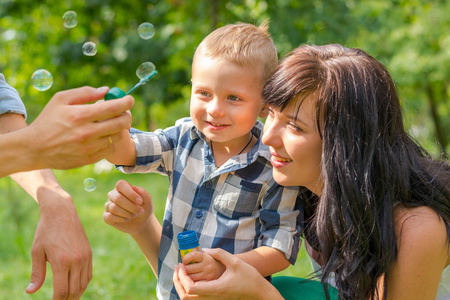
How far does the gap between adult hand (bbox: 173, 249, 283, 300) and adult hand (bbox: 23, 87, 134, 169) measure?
0.55 metres

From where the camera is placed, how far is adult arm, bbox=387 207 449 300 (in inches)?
69.4

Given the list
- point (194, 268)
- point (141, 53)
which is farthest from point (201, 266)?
point (141, 53)

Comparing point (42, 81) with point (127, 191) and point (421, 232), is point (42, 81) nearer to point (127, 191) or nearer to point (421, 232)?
point (127, 191)

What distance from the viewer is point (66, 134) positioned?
1447 mm

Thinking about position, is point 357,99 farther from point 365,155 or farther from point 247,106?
point 247,106

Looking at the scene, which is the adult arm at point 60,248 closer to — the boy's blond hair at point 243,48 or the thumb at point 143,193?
the thumb at point 143,193

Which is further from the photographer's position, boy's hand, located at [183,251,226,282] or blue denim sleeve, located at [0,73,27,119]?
blue denim sleeve, located at [0,73,27,119]

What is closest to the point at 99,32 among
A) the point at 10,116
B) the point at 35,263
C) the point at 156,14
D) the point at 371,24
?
the point at 156,14

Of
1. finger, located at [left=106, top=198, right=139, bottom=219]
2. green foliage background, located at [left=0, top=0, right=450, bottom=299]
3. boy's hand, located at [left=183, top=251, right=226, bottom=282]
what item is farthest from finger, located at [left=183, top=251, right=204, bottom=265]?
green foliage background, located at [left=0, top=0, right=450, bottom=299]

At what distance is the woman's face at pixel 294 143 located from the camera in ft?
6.09

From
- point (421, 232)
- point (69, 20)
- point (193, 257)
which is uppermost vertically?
point (69, 20)

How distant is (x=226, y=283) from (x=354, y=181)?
0.59 meters

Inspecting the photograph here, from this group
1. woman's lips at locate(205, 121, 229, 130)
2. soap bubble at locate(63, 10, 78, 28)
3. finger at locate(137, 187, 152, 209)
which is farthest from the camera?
soap bubble at locate(63, 10, 78, 28)

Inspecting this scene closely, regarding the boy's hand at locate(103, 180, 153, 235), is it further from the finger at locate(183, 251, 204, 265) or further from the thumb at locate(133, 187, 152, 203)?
the finger at locate(183, 251, 204, 265)
